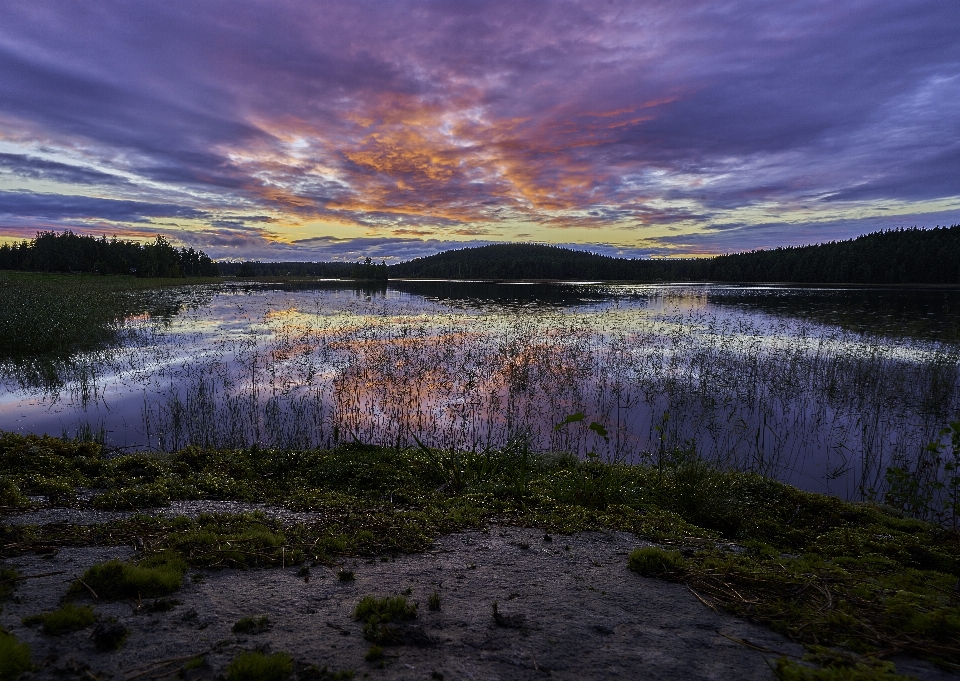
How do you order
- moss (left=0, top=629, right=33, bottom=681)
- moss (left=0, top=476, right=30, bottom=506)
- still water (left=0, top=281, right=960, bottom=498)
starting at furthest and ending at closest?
still water (left=0, top=281, right=960, bottom=498)
moss (left=0, top=476, right=30, bottom=506)
moss (left=0, top=629, right=33, bottom=681)

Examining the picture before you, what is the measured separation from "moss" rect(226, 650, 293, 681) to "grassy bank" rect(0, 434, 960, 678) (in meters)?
1.88

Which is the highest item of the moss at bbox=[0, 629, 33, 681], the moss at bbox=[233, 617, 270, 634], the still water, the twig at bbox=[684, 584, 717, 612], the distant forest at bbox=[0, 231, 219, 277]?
the distant forest at bbox=[0, 231, 219, 277]

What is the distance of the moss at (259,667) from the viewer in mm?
2816

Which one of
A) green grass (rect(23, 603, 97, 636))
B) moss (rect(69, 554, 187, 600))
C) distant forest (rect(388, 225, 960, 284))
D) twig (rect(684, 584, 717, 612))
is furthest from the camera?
distant forest (rect(388, 225, 960, 284))

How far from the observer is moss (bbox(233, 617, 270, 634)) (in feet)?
11.1

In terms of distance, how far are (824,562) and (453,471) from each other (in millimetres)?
5657

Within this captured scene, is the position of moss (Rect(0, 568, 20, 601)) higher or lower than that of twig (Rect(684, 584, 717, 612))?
higher

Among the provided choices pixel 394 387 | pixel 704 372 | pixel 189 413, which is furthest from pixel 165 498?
pixel 704 372

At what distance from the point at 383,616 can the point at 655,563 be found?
9.34 ft

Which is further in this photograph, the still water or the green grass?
the still water

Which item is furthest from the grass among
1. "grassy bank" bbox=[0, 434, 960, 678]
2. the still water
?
the still water

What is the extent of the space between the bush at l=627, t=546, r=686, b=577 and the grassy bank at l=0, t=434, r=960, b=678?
20mm

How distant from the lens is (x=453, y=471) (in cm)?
862

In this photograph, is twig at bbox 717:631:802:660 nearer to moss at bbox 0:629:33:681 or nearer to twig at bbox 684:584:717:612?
twig at bbox 684:584:717:612
